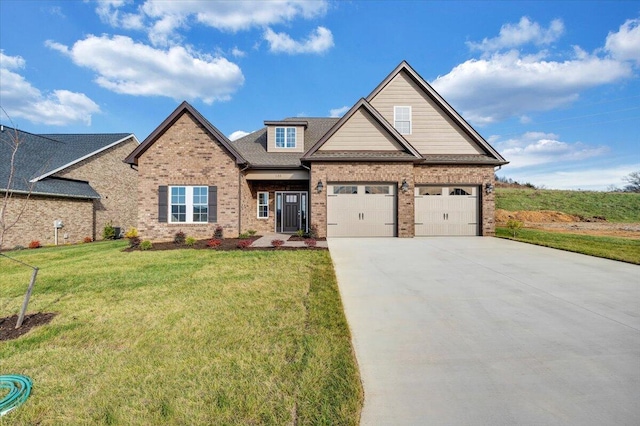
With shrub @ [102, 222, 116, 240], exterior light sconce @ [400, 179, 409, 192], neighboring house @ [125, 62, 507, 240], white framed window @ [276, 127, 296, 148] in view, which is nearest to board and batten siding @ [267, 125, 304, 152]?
white framed window @ [276, 127, 296, 148]

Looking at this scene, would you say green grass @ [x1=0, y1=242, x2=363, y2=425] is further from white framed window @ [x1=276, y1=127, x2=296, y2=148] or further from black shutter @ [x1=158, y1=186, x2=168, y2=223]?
white framed window @ [x1=276, y1=127, x2=296, y2=148]

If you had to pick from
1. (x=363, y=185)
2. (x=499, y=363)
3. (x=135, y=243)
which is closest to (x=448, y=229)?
(x=363, y=185)

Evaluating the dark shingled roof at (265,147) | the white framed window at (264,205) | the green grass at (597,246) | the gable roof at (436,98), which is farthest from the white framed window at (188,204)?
the green grass at (597,246)

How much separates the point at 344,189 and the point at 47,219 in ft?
51.7

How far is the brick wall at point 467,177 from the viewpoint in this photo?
44.4ft

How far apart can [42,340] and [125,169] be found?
20.4 metres

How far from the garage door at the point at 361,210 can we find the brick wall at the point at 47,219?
1397 centimetres

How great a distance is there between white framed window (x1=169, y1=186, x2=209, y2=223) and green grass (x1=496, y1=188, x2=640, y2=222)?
2626 centimetres

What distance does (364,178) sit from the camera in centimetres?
1298

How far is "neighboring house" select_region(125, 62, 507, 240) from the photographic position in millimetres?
12812

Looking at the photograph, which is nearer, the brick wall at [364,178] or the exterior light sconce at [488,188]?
the brick wall at [364,178]

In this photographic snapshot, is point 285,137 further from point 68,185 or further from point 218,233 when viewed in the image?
point 68,185

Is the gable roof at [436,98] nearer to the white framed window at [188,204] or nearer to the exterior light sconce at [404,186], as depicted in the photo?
the exterior light sconce at [404,186]

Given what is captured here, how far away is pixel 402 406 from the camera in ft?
8.12
